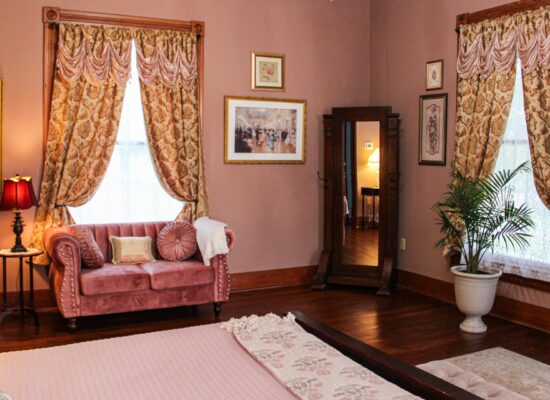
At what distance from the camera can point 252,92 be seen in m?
6.11

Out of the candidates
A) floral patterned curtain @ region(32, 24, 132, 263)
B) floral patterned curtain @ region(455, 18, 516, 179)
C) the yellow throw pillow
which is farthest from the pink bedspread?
floral patterned curtain @ region(455, 18, 516, 179)

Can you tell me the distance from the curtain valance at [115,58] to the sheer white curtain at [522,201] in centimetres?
294

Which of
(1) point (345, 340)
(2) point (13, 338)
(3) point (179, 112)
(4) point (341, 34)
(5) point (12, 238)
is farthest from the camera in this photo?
(4) point (341, 34)

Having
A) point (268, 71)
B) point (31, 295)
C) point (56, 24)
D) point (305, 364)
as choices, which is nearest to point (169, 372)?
point (305, 364)

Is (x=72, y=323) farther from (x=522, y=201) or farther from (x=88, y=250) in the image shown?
(x=522, y=201)

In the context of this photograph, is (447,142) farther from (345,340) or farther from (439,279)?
(345,340)

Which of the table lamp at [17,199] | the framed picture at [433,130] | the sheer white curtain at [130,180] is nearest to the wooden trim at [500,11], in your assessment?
the framed picture at [433,130]

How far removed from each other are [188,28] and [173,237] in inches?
80.9

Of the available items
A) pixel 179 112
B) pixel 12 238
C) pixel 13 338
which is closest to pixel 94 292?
pixel 13 338

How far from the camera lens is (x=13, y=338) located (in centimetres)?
444

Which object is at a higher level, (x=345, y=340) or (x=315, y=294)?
(x=345, y=340)

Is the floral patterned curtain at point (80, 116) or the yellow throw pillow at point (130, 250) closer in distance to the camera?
the yellow throw pillow at point (130, 250)

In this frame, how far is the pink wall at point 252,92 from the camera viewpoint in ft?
16.9

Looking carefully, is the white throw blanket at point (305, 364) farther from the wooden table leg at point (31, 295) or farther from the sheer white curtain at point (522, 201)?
the sheer white curtain at point (522, 201)
